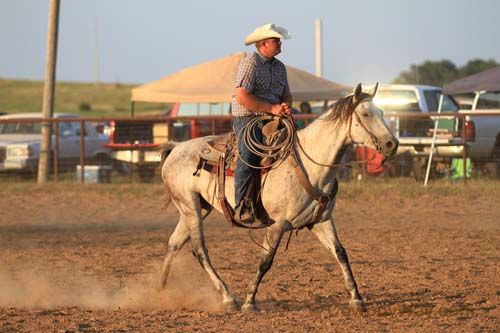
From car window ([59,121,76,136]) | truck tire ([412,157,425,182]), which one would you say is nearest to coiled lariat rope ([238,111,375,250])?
truck tire ([412,157,425,182])

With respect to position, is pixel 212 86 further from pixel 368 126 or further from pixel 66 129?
pixel 368 126

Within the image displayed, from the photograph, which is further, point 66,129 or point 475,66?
point 475,66

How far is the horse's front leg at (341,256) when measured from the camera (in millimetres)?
7457

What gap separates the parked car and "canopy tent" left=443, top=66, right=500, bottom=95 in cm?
729

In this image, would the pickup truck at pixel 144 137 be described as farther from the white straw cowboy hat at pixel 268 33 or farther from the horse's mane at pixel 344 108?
the horse's mane at pixel 344 108

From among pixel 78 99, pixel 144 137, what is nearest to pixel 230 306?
pixel 144 137

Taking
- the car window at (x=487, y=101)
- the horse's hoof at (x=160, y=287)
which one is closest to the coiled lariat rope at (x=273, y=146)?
the horse's hoof at (x=160, y=287)

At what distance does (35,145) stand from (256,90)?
13514mm

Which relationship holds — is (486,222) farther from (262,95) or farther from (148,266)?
(262,95)

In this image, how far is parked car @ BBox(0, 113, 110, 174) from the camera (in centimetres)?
2002

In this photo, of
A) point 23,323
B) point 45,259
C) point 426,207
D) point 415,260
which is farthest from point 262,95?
point 426,207

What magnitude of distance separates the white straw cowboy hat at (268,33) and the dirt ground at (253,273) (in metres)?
2.20

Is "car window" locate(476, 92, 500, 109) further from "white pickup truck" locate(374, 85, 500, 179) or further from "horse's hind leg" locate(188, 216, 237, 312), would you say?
"horse's hind leg" locate(188, 216, 237, 312)

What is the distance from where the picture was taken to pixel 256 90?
25.5ft
